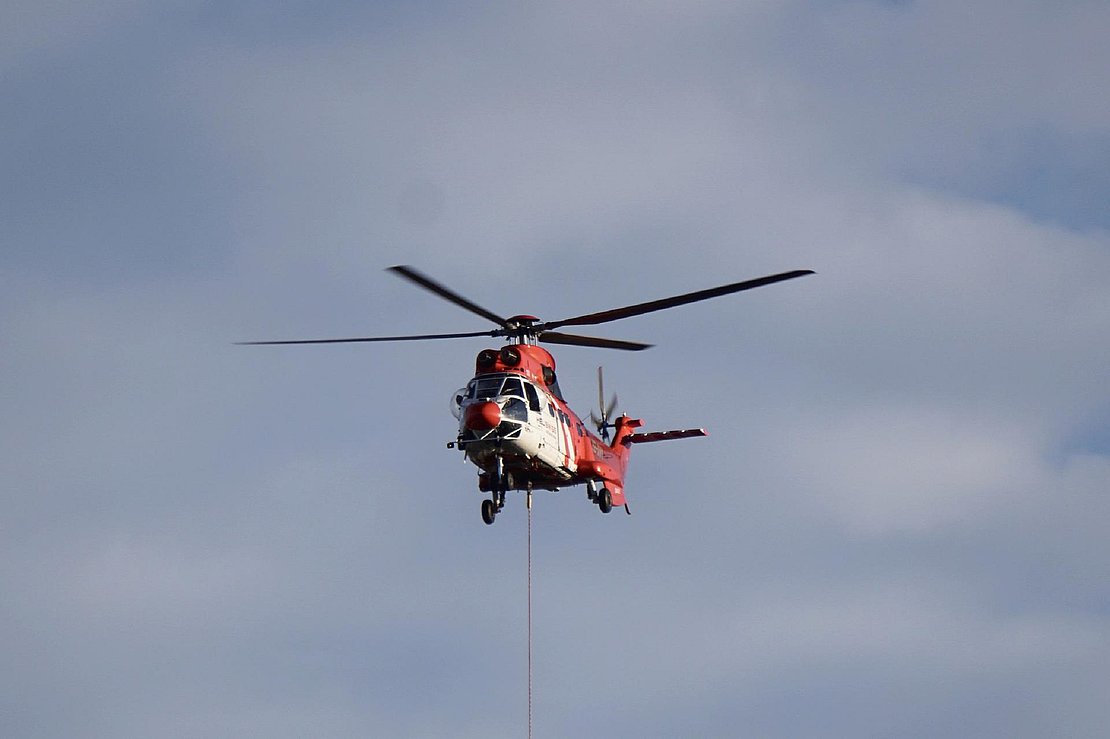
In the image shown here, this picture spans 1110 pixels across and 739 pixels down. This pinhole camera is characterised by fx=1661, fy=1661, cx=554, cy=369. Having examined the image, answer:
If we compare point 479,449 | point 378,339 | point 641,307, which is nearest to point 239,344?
point 378,339

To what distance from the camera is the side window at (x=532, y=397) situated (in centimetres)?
4172

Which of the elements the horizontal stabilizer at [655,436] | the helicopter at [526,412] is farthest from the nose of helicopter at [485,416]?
the horizontal stabilizer at [655,436]

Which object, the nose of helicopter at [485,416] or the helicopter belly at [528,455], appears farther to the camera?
the helicopter belly at [528,455]

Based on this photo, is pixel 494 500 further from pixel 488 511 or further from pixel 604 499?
pixel 604 499

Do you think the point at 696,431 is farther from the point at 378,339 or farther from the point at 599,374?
the point at 378,339

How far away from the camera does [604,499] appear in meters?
45.7

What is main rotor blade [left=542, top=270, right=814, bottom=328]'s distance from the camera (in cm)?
3781

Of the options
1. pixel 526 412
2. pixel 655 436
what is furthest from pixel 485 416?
pixel 655 436

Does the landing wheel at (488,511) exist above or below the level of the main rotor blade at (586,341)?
below

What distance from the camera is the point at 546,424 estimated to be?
4225cm

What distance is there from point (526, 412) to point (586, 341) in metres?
3.40

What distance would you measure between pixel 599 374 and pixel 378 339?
8.95 metres

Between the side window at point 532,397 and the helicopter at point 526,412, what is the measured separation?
0.03 metres

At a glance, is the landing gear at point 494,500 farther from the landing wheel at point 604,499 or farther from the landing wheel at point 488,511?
the landing wheel at point 604,499
